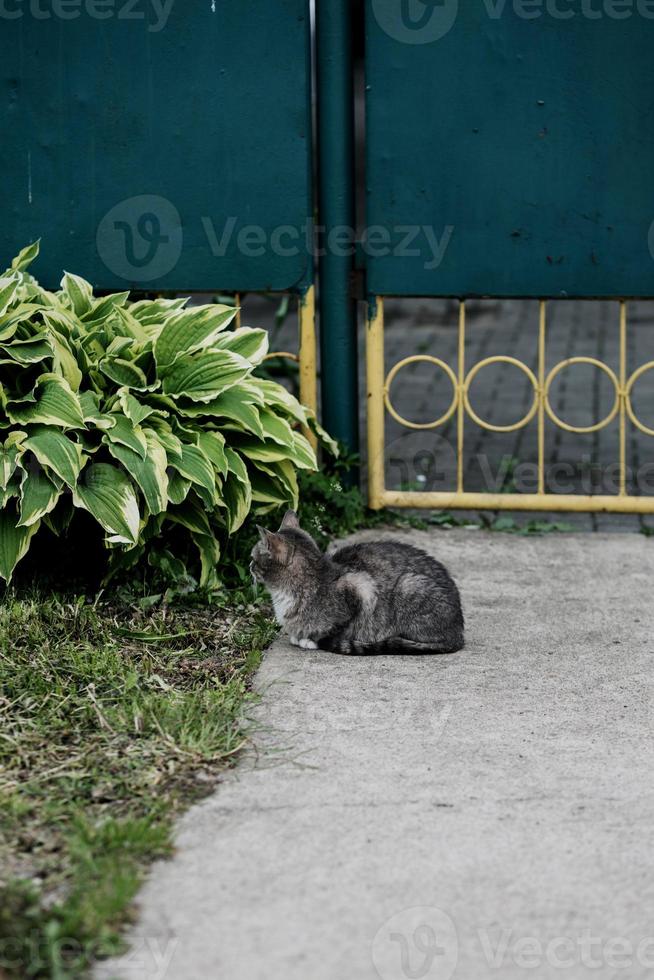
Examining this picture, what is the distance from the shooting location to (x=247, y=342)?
16.9 ft

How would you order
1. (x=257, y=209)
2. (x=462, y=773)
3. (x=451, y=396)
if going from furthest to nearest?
1. (x=451, y=396)
2. (x=257, y=209)
3. (x=462, y=773)

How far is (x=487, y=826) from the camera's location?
11.1 ft

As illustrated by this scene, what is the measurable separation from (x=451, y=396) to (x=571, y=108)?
3.11 m

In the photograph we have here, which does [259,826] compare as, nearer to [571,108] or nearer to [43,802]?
[43,802]

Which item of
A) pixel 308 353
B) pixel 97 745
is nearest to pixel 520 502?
pixel 308 353

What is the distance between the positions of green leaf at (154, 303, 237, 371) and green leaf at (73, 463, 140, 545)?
51 cm

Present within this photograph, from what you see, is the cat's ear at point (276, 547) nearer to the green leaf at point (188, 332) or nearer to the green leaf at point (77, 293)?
the green leaf at point (188, 332)

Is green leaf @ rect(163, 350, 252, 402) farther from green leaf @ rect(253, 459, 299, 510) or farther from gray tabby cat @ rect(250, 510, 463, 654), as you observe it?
gray tabby cat @ rect(250, 510, 463, 654)

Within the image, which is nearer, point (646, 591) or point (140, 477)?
point (140, 477)

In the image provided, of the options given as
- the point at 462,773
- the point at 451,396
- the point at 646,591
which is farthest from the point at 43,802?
the point at 451,396

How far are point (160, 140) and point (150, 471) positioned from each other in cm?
177

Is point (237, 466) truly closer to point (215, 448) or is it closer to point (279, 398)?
point (215, 448)

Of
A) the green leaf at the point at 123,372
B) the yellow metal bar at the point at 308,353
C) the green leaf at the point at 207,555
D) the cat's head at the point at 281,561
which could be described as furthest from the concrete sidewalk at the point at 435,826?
the yellow metal bar at the point at 308,353

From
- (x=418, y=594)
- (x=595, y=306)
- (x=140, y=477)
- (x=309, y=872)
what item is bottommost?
(x=309, y=872)
